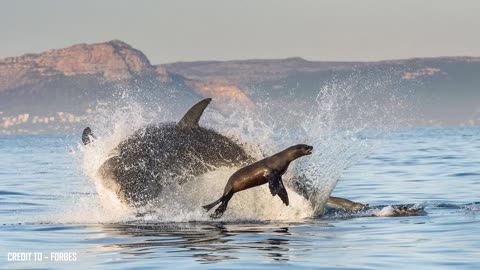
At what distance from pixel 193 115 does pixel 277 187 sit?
3664 mm

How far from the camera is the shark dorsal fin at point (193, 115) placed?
68.1 feet

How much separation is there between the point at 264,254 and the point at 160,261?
1449 mm

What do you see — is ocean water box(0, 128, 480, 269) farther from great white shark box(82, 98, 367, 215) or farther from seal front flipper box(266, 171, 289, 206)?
seal front flipper box(266, 171, 289, 206)

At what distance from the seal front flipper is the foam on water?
6.39ft

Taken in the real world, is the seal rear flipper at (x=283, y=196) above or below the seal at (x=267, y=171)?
below

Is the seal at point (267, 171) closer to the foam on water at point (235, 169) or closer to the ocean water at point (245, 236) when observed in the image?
the ocean water at point (245, 236)

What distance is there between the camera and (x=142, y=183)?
67.3 feet

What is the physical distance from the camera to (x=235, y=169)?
2102 centimetres

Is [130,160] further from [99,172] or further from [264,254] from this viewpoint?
[264,254]

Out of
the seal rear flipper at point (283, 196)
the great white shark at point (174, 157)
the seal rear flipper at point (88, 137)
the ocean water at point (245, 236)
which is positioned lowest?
the ocean water at point (245, 236)

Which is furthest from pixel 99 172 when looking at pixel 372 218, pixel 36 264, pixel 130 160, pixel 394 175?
pixel 394 175

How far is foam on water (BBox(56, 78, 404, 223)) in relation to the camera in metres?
20.2

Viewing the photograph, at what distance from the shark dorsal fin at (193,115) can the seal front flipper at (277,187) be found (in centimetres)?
319

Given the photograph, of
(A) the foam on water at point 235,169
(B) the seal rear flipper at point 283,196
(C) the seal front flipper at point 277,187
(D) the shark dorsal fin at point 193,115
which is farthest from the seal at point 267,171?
(D) the shark dorsal fin at point 193,115
